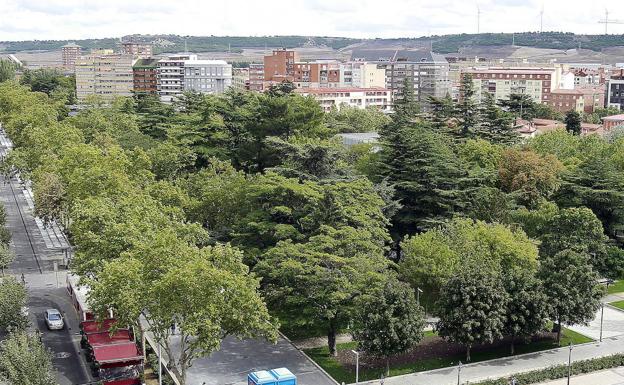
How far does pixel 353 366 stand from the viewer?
35.0m

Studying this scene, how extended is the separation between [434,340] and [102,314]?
1640cm

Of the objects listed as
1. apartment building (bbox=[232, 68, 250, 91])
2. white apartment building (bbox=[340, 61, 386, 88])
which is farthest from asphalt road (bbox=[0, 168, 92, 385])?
apartment building (bbox=[232, 68, 250, 91])

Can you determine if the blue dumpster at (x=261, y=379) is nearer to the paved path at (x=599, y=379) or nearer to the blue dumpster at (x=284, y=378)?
the blue dumpster at (x=284, y=378)

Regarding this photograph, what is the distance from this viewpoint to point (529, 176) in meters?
53.8

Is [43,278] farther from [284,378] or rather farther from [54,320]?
[284,378]

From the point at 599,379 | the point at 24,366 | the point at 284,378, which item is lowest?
the point at 599,379

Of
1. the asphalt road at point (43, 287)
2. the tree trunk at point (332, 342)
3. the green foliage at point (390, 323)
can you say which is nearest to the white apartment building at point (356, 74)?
the asphalt road at point (43, 287)

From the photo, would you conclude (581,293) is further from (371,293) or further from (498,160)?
(498,160)

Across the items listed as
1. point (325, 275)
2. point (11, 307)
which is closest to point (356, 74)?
point (325, 275)

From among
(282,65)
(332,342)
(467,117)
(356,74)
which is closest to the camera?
(332,342)

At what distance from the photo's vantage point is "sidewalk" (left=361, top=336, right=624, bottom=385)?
33.6m

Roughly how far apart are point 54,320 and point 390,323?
17.6 m

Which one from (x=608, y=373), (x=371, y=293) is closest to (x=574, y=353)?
(x=608, y=373)

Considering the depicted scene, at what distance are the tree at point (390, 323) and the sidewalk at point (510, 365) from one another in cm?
170
